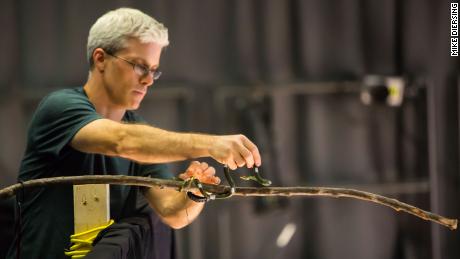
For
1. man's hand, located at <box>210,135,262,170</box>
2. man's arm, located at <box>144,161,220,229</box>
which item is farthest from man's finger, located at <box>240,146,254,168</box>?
man's arm, located at <box>144,161,220,229</box>

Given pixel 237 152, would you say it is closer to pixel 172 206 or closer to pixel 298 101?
pixel 172 206

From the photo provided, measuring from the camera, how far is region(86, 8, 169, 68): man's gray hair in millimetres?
1634

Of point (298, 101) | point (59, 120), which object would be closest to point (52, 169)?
point (59, 120)

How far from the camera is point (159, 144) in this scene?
1232mm

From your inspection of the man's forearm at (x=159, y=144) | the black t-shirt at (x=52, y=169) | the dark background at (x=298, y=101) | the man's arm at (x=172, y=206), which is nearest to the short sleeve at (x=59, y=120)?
the black t-shirt at (x=52, y=169)

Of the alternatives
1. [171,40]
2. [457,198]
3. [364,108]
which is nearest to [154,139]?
[171,40]

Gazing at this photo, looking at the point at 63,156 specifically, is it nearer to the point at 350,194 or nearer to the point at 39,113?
the point at 39,113

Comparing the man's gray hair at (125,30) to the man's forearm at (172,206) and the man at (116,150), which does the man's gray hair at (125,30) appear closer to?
the man at (116,150)

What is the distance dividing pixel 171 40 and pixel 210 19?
0.22 m

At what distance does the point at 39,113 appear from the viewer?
1517 mm

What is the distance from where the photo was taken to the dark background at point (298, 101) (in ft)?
9.65

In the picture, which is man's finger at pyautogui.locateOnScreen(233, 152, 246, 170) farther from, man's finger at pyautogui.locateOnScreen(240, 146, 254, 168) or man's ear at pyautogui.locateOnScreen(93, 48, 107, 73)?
man's ear at pyautogui.locateOnScreen(93, 48, 107, 73)

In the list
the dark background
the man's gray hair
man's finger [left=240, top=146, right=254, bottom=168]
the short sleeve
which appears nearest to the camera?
man's finger [left=240, top=146, right=254, bottom=168]

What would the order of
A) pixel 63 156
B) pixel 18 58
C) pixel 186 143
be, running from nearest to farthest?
pixel 186 143 < pixel 63 156 < pixel 18 58
